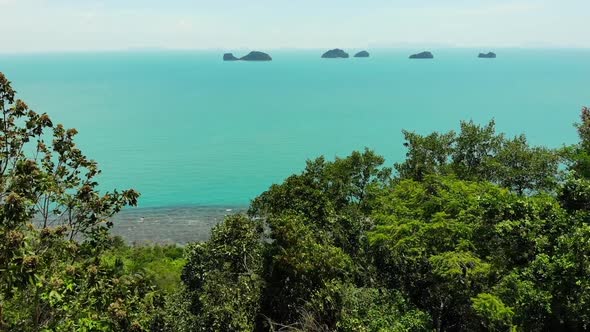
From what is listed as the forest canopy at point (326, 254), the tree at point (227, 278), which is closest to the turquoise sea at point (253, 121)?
the forest canopy at point (326, 254)

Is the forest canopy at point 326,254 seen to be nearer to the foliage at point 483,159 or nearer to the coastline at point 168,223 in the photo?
the foliage at point 483,159

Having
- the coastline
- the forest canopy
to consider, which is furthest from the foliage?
the coastline

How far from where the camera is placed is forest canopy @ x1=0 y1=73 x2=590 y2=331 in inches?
329

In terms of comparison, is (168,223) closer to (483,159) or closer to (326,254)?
(483,159)

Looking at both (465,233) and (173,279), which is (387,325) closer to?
(465,233)

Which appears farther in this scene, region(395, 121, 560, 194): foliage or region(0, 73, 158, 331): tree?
region(395, 121, 560, 194): foliage

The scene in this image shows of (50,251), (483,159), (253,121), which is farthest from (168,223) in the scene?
(253,121)

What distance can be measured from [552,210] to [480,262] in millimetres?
2728

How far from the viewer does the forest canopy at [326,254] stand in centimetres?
836

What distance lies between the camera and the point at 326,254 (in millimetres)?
14672

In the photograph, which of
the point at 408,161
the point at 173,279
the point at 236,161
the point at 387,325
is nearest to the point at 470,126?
the point at 408,161

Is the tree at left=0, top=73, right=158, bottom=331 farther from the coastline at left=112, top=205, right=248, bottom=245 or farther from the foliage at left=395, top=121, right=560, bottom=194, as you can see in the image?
the coastline at left=112, top=205, right=248, bottom=245

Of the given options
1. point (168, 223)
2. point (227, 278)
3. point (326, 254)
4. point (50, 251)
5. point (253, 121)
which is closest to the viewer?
point (50, 251)

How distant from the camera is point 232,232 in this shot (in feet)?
51.3
